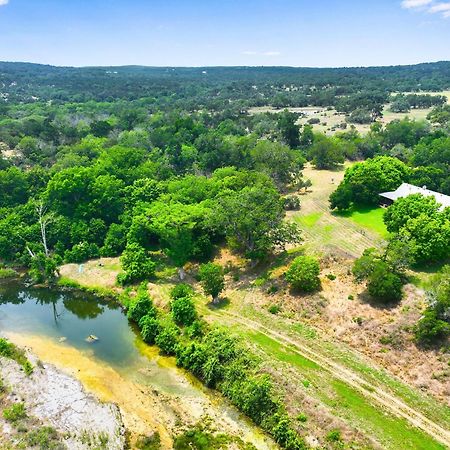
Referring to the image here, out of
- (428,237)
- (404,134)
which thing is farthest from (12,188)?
(404,134)

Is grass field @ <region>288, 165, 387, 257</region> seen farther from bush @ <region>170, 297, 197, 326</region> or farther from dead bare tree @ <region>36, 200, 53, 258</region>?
dead bare tree @ <region>36, 200, 53, 258</region>

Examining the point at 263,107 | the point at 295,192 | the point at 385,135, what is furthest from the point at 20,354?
the point at 263,107

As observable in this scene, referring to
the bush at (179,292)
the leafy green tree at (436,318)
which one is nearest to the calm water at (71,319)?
the bush at (179,292)

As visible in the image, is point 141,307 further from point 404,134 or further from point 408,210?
point 404,134

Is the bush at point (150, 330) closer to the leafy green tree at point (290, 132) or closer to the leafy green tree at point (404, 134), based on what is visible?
the leafy green tree at point (290, 132)

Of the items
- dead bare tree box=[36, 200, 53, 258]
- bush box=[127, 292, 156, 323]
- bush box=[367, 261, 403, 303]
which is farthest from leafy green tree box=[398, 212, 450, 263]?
dead bare tree box=[36, 200, 53, 258]

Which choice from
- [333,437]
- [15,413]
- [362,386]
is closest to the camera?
[333,437]

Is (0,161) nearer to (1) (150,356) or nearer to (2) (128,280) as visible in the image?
(2) (128,280)
